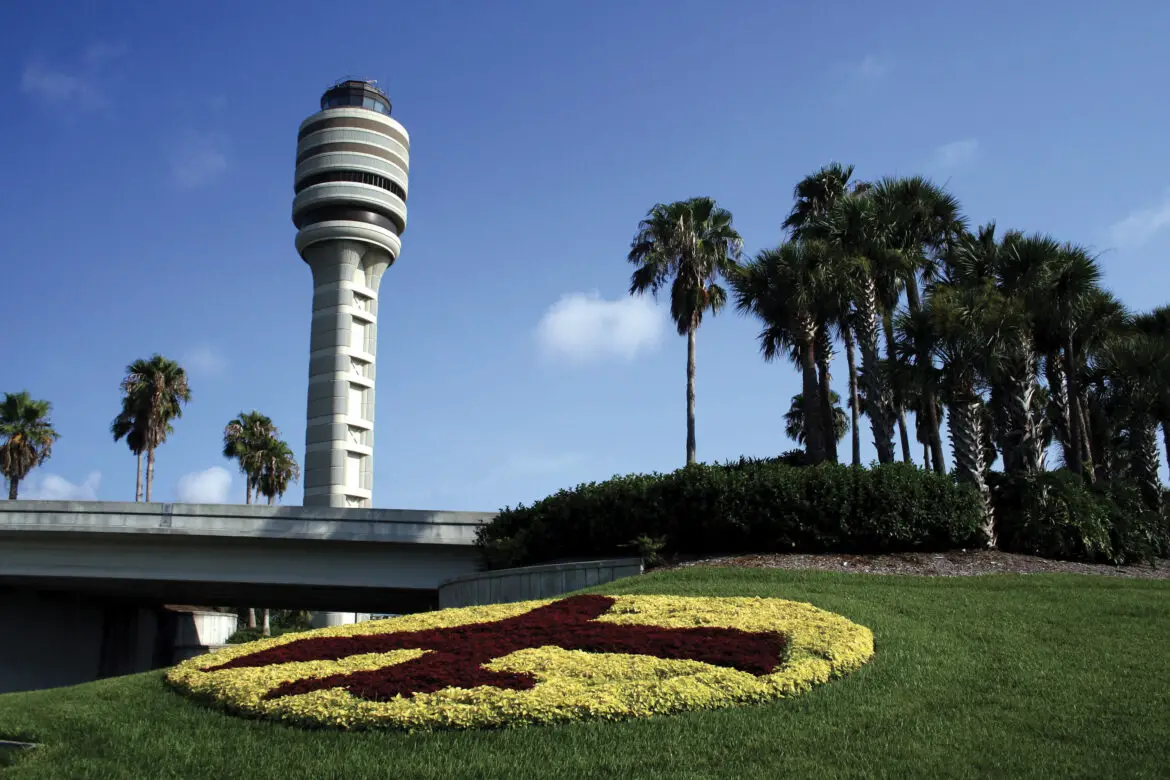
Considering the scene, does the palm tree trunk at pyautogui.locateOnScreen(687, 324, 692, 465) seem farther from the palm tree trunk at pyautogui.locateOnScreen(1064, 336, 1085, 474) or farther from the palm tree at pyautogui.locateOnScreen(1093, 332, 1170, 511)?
the palm tree at pyautogui.locateOnScreen(1093, 332, 1170, 511)

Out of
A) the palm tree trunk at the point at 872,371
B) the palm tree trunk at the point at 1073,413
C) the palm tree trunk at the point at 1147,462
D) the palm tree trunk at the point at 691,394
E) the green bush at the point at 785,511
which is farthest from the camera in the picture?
the palm tree trunk at the point at 691,394

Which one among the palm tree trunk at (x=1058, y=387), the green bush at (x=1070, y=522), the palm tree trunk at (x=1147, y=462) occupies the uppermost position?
the palm tree trunk at (x=1058, y=387)

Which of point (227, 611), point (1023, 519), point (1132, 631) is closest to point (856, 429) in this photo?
point (1023, 519)

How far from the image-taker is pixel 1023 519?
25.2m

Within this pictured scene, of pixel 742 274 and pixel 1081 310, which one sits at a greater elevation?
pixel 742 274

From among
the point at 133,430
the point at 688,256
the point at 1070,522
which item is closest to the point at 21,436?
the point at 133,430

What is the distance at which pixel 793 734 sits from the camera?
10.3 m

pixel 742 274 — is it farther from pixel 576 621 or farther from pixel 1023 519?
pixel 576 621

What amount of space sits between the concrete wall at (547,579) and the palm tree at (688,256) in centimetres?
1668

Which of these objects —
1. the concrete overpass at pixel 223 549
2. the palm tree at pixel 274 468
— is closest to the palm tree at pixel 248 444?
the palm tree at pixel 274 468

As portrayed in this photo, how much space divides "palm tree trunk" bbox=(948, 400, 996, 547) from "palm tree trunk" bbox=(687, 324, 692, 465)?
486 inches

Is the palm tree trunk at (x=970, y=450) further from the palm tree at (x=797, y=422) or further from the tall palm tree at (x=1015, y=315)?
the palm tree at (x=797, y=422)

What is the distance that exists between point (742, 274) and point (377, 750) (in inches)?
1024

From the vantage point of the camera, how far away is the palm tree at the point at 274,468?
240ft
